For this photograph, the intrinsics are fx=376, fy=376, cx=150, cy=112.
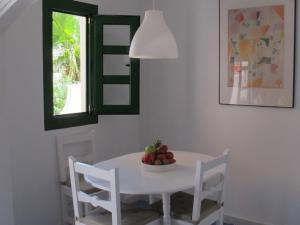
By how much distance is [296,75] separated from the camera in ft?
9.95

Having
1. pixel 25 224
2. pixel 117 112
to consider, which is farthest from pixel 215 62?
pixel 25 224

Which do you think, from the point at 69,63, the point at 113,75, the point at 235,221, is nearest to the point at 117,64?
the point at 113,75

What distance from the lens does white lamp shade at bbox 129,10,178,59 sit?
96.8 inches

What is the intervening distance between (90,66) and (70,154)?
863mm

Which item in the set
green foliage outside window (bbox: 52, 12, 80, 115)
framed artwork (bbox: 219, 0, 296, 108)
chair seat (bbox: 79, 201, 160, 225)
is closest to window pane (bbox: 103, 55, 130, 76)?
green foliage outside window (bbox: 52, 12, 80, 115)

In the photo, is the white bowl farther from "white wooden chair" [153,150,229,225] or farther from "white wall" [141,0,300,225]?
"white wall" [141,0,300,225]

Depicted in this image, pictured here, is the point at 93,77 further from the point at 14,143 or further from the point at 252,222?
the point at 252,222

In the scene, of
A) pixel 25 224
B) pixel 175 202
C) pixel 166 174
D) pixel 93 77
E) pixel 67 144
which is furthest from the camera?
pixel 93 77

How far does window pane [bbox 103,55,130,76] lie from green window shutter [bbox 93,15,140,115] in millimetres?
49

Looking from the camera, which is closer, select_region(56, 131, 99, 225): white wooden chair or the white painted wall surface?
the white painted wall surface

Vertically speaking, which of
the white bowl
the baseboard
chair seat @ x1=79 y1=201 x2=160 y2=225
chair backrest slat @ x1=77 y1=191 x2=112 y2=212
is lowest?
the baseboard

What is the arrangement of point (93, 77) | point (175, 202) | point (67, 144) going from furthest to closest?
point (93, 77) < point (67, 144) < point (175, 202)

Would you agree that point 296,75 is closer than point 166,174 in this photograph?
No

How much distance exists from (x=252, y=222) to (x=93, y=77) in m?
1.99
